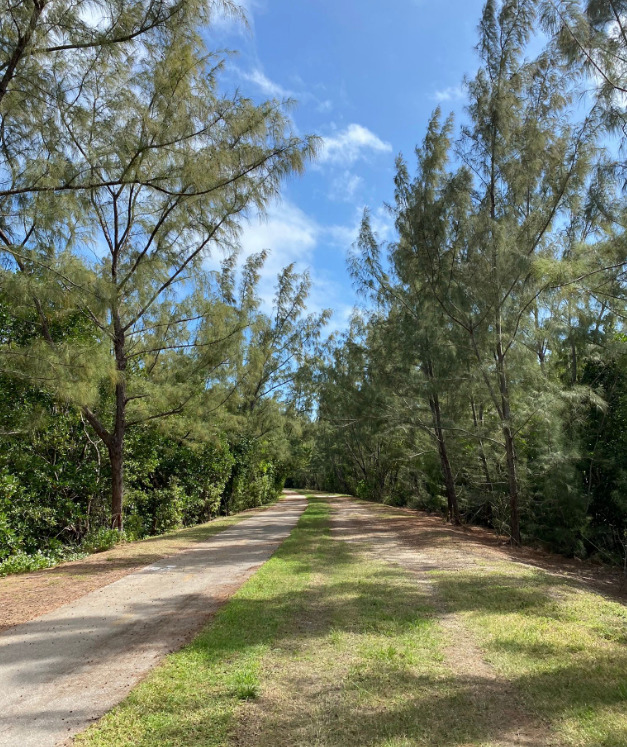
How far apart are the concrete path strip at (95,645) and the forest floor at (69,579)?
220 millimetres

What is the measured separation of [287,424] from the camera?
968 inches

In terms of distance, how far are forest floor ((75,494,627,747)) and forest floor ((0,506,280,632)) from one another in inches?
81.7

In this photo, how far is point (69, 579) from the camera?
665cm

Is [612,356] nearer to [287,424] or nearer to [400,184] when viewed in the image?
[400,184]

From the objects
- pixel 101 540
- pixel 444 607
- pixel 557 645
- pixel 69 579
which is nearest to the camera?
pixel 557 645

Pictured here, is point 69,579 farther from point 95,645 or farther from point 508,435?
point 508,435

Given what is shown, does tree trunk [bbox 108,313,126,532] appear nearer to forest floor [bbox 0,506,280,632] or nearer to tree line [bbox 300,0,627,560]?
forest floor [bbox 0,506,280,632]

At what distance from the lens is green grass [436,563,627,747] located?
2914 mm

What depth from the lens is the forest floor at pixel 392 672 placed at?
2.74 m

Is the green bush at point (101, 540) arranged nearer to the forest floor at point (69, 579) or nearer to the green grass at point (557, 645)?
the forest floor at point (69, 579)

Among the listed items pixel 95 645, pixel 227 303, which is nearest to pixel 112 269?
pixel 227 303

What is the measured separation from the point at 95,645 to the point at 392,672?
8.42ft

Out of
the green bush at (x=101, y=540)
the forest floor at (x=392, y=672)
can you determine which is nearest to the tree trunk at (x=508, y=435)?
the forest floor at (x=392, y=672)

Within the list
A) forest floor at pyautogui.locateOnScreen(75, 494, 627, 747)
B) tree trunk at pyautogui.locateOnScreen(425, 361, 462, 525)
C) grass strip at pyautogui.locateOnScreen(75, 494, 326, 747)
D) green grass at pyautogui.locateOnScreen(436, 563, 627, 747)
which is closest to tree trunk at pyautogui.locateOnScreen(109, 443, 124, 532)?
forest floor at pyautogui.locateOnScreen(75, 494, 627, 747)
